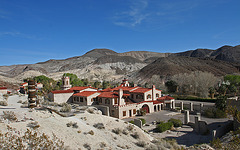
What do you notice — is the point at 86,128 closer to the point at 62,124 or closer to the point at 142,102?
the point at 62,124

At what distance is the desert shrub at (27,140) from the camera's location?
1031 centimetres

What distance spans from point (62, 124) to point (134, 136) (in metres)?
6.76

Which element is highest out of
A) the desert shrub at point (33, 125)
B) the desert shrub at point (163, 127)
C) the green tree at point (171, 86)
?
the green tree at point (171, 86)

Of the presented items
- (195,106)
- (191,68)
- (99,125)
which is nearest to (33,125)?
(99,125)

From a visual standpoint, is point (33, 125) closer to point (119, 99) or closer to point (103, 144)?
point (103, 144)

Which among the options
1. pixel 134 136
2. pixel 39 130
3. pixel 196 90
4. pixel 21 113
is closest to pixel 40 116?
pixel 21 113

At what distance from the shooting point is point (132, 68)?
5984 inches

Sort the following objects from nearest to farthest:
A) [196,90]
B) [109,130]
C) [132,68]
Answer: [109,130], [196,90], [132,68]

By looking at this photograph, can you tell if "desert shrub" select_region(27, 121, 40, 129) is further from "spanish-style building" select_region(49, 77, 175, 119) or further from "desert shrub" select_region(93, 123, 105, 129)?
"spanish-style building" select_region(49, 77, 175, 119)

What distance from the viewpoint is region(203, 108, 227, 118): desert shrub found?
30853 millimetres

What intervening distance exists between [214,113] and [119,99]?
55.8ft

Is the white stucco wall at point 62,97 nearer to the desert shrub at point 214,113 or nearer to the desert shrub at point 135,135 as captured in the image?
the desert shrub at point 135,135

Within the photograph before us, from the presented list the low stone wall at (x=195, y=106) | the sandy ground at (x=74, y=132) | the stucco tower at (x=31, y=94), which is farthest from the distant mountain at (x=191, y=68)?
the stucco tower at (x=31, y=94)

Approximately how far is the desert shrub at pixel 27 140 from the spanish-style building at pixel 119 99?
17.9m
